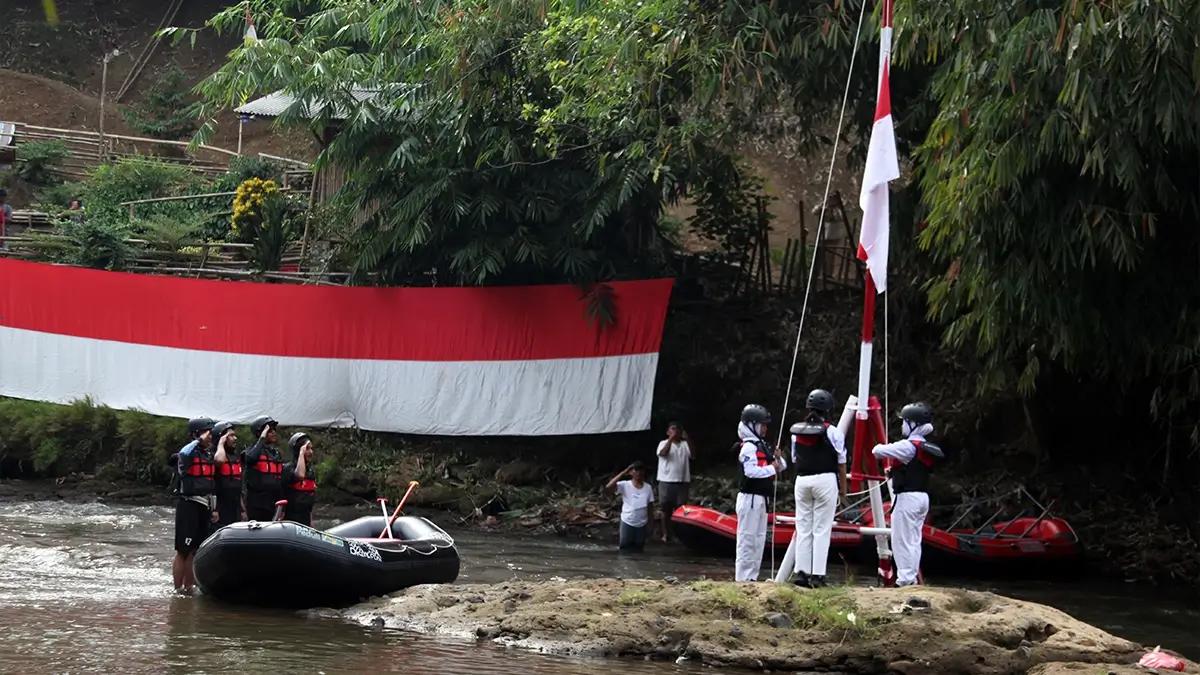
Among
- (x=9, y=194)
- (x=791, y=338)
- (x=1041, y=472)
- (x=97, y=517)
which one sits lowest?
(x=97, y=517)

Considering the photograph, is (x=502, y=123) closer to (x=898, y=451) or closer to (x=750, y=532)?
(x=750, y=532)

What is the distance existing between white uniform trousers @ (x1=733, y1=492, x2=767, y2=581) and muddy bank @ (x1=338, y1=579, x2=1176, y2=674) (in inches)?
52.6

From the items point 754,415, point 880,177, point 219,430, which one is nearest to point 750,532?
point 754,415

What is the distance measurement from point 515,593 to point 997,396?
8395 mm

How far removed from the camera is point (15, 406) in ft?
67.3

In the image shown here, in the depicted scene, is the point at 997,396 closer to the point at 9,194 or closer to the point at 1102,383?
the point at 1102,383

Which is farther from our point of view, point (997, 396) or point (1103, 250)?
point (997, 396)

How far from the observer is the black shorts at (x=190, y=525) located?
1251 centimetres

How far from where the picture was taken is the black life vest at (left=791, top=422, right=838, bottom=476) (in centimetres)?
1143

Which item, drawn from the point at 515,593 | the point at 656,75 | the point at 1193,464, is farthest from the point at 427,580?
the point at 1193,464

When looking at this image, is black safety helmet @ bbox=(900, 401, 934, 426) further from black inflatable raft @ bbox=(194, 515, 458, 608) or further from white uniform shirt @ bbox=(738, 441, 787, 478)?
black inflatable raft @ bbox=(194, 515, 458, 608)

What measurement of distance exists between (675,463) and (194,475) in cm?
655

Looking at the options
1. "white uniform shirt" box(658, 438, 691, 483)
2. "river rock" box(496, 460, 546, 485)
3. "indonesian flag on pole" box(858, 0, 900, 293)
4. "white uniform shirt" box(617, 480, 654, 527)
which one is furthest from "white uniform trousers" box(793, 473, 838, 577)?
"river rock" box(496, 460, 546, 485)

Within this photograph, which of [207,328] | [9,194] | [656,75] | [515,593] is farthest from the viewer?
[9,194]
